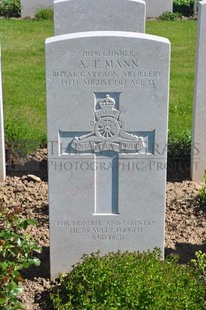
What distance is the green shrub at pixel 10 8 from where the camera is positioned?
56.8ft

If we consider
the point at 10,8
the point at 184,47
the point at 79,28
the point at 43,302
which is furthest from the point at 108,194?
the point at 10,8

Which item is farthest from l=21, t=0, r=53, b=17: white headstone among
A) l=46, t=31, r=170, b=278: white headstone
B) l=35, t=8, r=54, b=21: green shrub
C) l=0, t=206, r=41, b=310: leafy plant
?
l=0, t=206, r=41, b=310: leafy plant

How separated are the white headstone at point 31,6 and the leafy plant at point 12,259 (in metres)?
13.4

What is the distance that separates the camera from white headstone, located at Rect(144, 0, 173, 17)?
17688 millimetres

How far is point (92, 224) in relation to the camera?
509 cm

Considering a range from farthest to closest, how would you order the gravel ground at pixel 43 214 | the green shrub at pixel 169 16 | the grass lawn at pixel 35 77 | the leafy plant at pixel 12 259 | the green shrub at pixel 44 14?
the green shrub at pixel 169 16
the green shrub at pixel 44 14
the grass lawn at pixel 35 77
the gravel ground at pixel 43 214
the leafy plant at pixel 12 259

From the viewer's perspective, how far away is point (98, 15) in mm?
6906

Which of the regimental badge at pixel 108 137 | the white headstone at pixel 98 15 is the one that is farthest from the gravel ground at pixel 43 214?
the white headstone at pixel 98 15

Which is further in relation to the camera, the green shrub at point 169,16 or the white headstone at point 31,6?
the white headstone at point 31,6

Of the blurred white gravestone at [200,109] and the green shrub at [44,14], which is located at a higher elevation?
the green shrub at [44,14]

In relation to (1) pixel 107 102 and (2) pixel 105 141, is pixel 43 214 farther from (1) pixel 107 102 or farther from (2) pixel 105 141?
(1) pixel 107 102

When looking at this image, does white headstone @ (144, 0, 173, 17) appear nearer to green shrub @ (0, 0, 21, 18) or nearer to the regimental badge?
green shrub @ (0, 0, 21, 18)

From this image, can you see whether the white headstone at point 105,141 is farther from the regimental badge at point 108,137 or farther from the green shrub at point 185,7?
the green shrub at point 185,7

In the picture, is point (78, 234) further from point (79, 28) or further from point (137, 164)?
point (79, 28)
